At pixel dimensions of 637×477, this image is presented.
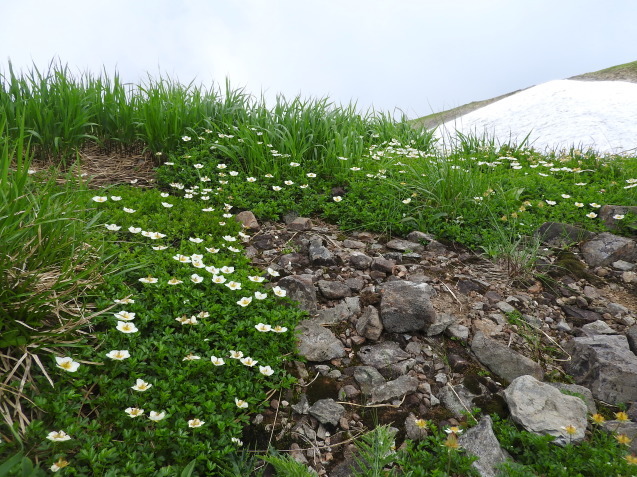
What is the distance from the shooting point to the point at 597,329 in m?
3.76

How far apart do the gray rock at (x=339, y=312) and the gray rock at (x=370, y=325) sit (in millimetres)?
111

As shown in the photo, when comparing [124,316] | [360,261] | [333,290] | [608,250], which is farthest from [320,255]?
[608,250]

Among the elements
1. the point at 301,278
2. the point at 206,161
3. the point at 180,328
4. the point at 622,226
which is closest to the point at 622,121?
the point at 622,226

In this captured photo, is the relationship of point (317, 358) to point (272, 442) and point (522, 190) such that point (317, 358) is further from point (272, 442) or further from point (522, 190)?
point (522, 190)

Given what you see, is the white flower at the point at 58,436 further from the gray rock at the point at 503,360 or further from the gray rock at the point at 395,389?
the gray rock at the point at 503,360

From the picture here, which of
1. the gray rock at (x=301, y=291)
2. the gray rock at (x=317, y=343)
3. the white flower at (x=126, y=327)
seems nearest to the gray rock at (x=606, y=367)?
the gray rock at (x=317, y=343)

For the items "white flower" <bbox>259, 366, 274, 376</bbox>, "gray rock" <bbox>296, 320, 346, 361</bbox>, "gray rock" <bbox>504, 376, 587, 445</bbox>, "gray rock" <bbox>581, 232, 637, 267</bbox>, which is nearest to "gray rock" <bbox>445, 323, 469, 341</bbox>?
"gray rock" <bbox>504, 376, 587, 445</bbox>

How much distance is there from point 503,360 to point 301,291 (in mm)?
1473

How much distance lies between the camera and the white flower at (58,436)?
2.32 meters

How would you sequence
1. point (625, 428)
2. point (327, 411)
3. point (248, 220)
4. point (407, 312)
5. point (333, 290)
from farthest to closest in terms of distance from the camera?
point (248, 220) < point (333, 290) < point (407, 312) < point (327, 411) < point (625, 428)

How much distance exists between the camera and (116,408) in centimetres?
262

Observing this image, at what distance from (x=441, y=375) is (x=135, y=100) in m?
5.59

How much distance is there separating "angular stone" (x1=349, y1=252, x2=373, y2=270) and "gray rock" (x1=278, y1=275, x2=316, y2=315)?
2.00ft

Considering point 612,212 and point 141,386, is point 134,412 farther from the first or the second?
point 612,212
